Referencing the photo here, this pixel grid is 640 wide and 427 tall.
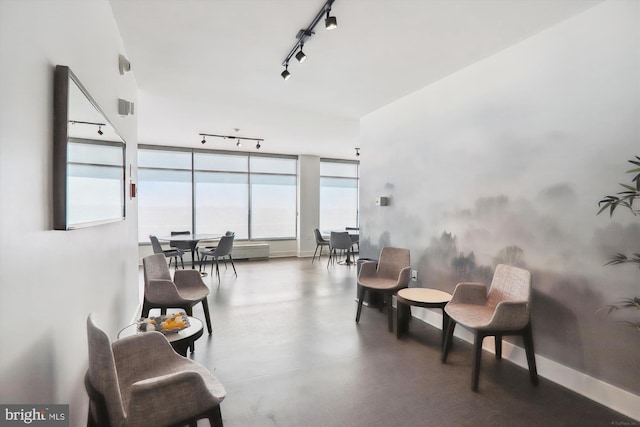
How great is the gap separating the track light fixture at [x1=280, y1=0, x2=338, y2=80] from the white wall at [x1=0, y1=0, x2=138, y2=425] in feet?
4.84

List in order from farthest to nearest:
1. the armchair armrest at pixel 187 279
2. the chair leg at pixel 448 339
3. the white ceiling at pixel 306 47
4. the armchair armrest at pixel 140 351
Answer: the armchair armrest at pixel 187 279 < the chair leg at pixel 448 339 < the white ceiling at pixel 306 47 < the armchair armrest at pixel 140 351

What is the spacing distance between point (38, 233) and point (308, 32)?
2.35 metres

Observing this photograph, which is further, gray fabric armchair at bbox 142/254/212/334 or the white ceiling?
gray fabric armchair at bbox 142/254/212/334

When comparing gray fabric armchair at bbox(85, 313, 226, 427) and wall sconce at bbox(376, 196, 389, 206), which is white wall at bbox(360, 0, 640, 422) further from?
gray fabric armchair at bbox(85, 313, 226, 427)

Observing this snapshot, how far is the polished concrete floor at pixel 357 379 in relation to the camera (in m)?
2.11

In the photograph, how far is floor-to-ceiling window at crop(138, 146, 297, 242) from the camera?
7.47 meters

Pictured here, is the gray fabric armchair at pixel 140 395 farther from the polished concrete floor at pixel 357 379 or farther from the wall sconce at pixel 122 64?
the wall sconce at pixel 122 64

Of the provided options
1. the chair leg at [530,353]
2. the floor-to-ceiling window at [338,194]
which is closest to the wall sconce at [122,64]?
the chair leg at [530,353]

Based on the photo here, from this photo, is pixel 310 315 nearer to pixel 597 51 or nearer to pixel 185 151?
pixel 597 51

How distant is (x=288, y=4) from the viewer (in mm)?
2299

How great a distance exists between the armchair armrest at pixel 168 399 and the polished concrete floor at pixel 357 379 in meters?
0.77

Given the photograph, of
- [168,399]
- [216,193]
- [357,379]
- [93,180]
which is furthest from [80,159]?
[216,193]

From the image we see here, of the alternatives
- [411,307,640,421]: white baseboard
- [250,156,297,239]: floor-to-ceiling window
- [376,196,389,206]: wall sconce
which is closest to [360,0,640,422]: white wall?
[411,307,640,421]: white baseboard

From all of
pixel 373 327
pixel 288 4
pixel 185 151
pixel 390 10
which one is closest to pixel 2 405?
pixel 288 4
